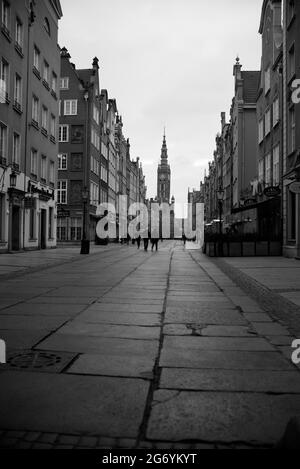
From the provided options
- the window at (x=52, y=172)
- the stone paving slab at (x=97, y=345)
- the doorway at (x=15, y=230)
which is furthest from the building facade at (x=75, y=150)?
the stone paving slab at (x=97, y=345)

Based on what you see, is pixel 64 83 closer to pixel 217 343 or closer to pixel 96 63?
pixel 96 63

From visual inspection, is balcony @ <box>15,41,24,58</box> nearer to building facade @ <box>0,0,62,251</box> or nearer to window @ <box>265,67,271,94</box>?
building facade @ <box>0,0,62,251</box>

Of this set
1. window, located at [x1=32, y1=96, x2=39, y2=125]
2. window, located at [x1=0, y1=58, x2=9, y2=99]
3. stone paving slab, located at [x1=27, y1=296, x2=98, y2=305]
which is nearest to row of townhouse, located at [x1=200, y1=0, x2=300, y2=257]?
stone paving slab, located at [x1=27, y1=296, x2=98, y2=305]

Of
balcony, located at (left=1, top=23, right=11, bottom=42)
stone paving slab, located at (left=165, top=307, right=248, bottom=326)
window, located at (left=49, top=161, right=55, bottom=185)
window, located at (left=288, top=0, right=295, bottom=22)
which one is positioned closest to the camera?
stone paving slab, located at (left=165, top=307, right=248, bottom=326)

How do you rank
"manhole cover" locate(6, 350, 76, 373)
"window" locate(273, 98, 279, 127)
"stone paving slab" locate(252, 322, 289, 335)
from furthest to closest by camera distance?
"window" locate(273, 98, 279, 127)
"stone paving slab" locate(252, 322, 289, 335)
"manhole cover" locate(6, 350, 76, 373)

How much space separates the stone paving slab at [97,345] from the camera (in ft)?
16.8

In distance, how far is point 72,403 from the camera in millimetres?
3453

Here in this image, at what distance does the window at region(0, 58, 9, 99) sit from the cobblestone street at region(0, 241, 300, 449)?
56.0ft

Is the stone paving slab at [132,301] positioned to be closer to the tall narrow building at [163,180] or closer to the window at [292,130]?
the window at [292,130]

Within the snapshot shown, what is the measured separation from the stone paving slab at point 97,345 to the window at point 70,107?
1995 inches

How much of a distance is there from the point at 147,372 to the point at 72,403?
101cm

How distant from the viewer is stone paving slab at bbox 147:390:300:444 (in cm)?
296

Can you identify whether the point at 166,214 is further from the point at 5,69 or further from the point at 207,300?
the point at 207,300

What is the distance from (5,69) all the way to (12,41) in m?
1.69
